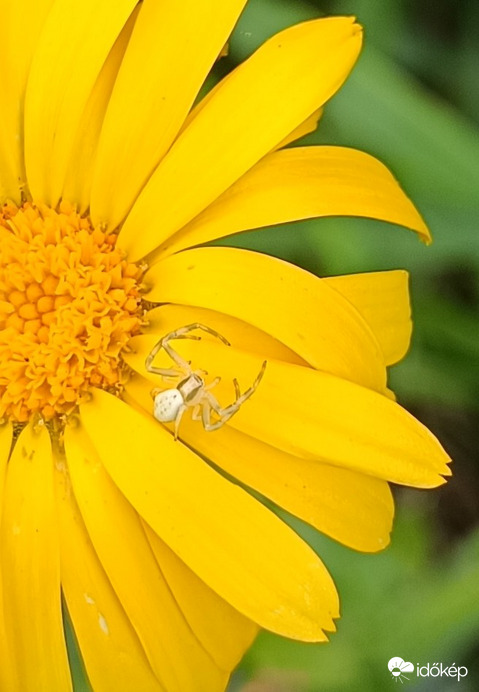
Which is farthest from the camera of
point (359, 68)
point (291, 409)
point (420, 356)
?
point (420, 356)

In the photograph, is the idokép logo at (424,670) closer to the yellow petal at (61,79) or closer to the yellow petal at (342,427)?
the yellow petal at (342,427)

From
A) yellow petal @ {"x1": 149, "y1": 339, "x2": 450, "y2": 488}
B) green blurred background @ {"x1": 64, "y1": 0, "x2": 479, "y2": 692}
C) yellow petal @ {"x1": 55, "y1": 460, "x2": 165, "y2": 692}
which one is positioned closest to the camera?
yellow petal @ {"x1": 149, "y1": 339, "x2": 450, "y2": 488}

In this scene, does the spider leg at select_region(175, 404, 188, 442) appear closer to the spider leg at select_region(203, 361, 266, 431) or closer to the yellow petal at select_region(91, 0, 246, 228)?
the spider leg at select_region(203, 361, 266, 431)

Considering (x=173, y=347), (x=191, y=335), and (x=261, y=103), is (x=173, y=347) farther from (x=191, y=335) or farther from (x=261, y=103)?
(x=261, y=103)

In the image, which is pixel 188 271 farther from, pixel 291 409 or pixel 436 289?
pixel 436 289

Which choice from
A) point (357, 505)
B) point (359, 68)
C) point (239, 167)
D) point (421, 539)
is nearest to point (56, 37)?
point (239, 167)

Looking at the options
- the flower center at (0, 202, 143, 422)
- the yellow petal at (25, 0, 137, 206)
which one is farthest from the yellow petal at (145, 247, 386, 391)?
the yellow petal at (25, 0, 137, 206)
